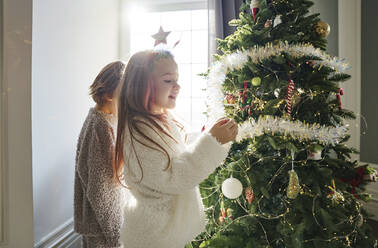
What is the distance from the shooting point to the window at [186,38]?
101 inches

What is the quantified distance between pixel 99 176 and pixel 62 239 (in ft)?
2.61

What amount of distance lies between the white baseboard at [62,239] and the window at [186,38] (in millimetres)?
1377

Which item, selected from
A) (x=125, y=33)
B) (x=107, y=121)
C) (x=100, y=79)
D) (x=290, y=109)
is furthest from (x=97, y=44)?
(x=290, y=109)

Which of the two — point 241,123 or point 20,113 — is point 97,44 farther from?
point 241,123

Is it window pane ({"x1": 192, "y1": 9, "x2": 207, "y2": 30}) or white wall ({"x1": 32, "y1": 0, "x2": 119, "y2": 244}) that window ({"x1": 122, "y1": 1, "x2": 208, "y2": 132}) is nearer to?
window pane ({"x1": 192, "y1": 9, "x2": 207, "y2": 30})

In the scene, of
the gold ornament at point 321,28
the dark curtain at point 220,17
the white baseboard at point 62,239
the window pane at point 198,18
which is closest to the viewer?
the gold ornament at point 321,28

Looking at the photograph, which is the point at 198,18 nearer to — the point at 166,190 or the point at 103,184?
the point at 103,184

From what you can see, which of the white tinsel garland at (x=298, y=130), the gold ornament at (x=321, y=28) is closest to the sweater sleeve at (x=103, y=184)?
the white tinsel garland at (x=298, y=130)

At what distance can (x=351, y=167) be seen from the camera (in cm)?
110

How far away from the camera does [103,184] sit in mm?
1345

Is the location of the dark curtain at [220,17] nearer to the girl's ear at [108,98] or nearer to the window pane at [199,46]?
the window pane at [199,46]

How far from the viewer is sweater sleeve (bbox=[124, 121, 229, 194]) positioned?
3.15 ft

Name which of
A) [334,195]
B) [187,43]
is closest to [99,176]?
[334,195]

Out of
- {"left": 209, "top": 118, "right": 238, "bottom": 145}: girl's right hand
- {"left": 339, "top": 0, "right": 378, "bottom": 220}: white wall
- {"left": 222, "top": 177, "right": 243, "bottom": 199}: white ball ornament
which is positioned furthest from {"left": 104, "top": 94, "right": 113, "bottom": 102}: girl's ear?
{"left": 339, "top": 0, "right": 378, "bottom": 220}: white wall
